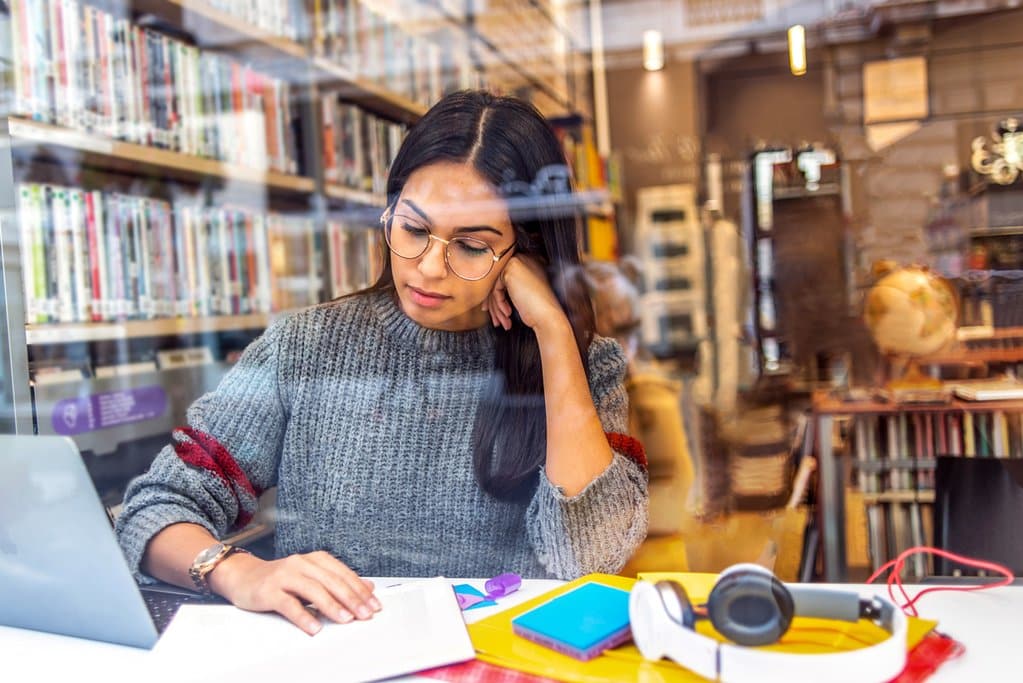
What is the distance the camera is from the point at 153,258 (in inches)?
67.4

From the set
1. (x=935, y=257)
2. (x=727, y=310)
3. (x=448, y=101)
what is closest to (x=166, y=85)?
(x=448, y=101)

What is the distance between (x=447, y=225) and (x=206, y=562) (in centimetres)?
47

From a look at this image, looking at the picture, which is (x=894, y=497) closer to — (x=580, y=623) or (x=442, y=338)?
(x=442, y=338)

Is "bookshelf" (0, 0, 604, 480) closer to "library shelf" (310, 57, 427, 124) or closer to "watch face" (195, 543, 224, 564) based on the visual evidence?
"library shelf" (310, 57, 427, 124)

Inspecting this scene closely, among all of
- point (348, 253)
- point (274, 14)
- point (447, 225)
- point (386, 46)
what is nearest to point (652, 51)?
point (386, 46)

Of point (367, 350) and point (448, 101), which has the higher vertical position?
point (448, 101)

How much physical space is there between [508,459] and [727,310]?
7.02 ft

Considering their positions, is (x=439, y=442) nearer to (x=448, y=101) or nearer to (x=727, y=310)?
(x=448, y=101)

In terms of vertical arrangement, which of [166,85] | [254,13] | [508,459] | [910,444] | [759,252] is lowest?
[910,444]

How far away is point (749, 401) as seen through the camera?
8.65ft

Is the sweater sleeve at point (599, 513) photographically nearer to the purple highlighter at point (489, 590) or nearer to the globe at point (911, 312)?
the purple highlighter at point (489, 590)

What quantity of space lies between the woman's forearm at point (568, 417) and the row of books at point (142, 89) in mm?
950

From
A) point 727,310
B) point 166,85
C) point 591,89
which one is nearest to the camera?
point 166,85

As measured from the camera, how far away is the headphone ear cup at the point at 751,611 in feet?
2.05
